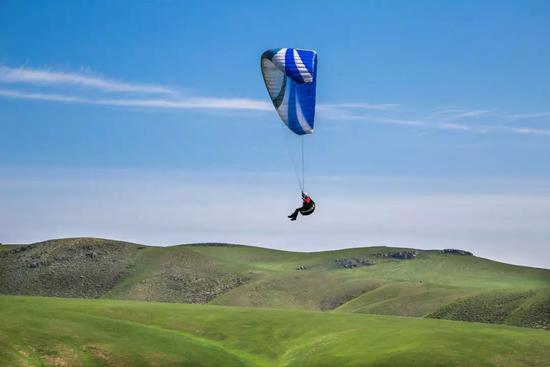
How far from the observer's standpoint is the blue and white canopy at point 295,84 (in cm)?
4822

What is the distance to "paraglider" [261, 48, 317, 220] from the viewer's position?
4822 cm

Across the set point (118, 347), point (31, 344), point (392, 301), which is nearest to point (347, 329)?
point (118, 347)

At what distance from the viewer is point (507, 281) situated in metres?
150

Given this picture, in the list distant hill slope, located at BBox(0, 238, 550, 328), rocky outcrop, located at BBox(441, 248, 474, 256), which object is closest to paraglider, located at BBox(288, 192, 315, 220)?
distant hill slope, located at BBox(0, 238, 550, 328)

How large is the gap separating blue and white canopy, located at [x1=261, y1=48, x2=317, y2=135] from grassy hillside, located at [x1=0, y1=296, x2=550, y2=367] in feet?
80.2

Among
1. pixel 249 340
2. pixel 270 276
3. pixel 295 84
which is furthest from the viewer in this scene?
pixel 270 276

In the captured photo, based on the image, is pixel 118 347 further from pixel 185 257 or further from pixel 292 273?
pixel 185 257

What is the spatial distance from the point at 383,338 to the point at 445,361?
416 inches

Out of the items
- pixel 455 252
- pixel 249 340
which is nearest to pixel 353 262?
pixel 455 252

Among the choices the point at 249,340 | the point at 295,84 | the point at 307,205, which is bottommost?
the point at 249,340

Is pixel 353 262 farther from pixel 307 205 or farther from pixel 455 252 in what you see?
pixel 307 205

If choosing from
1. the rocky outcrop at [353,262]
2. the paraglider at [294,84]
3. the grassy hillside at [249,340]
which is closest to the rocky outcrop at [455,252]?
the rocky outcrop at [353,262]

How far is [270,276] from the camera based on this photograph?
15438 centimetres

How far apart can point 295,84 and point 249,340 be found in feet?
120
